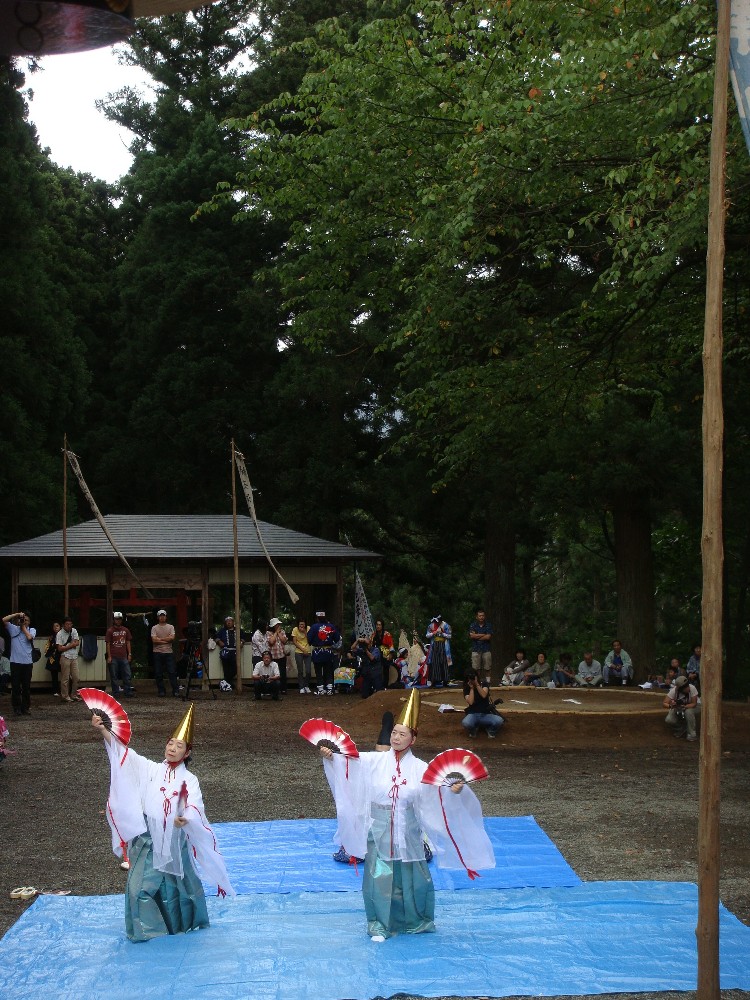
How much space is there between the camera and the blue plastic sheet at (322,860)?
820 centimetres

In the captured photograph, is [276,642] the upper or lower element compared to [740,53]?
lower

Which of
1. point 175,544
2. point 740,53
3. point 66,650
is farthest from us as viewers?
point 175,544

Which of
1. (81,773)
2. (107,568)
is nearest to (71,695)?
(107,568)

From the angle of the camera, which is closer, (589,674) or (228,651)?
(589,674)

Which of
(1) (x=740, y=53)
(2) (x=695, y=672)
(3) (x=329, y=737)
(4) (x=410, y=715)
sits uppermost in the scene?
(1) (x=740, y=53)

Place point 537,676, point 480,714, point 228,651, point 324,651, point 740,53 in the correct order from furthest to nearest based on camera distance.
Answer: point 228,651 < point 324,651 < point 537,676 < point 480,714 < point 740,53

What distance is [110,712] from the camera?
24.2 feet

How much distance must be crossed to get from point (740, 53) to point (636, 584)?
16.4 m

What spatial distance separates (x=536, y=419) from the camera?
16.3m

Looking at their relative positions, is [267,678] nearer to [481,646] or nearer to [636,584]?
[481,646]

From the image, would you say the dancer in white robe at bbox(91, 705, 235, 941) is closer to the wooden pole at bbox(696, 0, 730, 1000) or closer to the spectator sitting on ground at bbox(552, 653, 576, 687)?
the wooden pole at bbox(696, 0, 730, 1000)

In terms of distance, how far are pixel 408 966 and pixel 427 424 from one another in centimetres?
1609

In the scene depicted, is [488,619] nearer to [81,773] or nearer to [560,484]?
[560,484]

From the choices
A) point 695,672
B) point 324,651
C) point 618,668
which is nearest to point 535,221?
point 695,672
